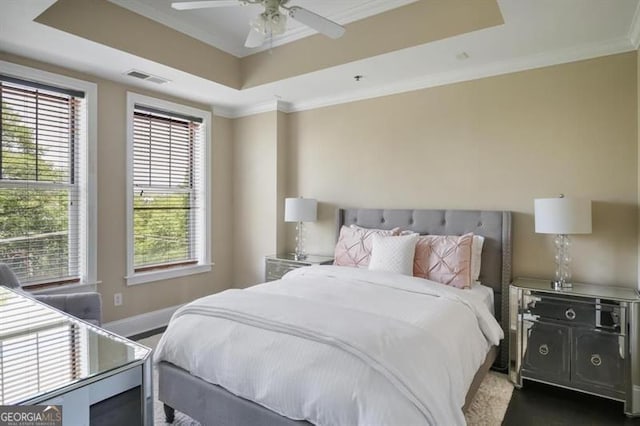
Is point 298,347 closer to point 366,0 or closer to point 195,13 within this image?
point 366,0

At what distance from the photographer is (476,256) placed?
303 centimetres

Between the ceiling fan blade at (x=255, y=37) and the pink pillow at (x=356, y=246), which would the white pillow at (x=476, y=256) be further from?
the ceiling fan blade at (x=255, y=37)

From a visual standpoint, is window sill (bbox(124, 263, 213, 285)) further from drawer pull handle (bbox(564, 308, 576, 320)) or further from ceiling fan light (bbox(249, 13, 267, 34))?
drawer pull handle (bbox(564, 308, 576, 320))

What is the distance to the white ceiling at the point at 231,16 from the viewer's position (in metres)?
2.96

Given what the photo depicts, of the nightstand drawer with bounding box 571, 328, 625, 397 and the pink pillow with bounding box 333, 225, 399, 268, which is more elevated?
the pink pillow with bounding box 333, 225, 399, 268

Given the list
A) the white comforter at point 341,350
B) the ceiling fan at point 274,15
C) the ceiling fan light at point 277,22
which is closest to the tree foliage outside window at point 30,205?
the white comforter at point 341,350

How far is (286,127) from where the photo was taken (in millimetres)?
4578

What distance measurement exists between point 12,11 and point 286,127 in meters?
2.74

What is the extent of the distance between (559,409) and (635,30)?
8.71 feet

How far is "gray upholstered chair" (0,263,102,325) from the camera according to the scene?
103 inches

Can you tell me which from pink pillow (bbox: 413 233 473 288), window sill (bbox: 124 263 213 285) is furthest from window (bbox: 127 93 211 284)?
pink pillow (bbox: 413 233 473 288)

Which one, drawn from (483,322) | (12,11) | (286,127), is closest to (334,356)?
(483,322)

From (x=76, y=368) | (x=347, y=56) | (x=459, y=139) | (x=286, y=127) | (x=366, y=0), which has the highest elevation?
(x=366, y=0)

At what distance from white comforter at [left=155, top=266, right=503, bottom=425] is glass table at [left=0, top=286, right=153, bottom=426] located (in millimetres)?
659
